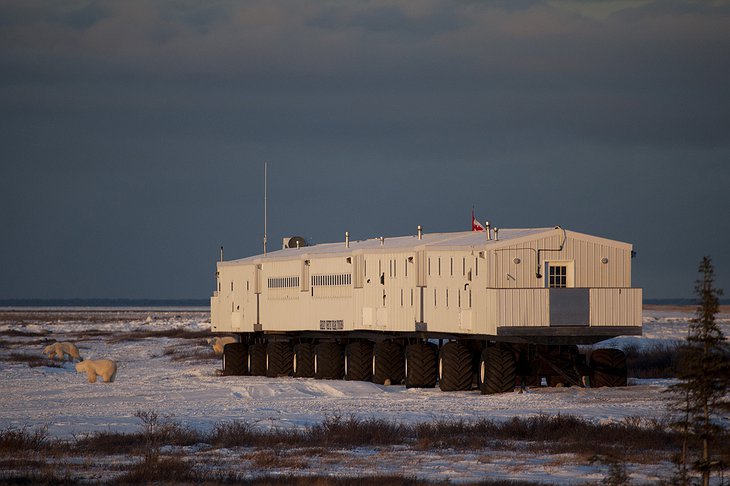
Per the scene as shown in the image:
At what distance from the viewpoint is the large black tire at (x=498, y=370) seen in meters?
33.8

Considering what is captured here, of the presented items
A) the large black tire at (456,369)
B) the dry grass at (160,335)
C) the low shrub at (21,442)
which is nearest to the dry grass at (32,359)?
the dry grass at (160,335)

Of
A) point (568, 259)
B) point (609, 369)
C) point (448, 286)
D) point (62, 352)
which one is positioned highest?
point (568, 259)

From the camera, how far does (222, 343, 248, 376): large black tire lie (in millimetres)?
48209

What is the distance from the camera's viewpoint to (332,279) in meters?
43.8

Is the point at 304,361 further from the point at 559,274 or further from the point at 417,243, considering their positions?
the point at 559,274

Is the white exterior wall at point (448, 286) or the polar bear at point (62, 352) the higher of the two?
the white exterior wall at point (448, 286)

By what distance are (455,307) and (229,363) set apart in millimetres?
14536

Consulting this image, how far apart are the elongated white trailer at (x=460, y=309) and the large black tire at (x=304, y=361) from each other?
3cm

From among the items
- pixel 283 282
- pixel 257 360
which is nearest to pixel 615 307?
pixel 283 282

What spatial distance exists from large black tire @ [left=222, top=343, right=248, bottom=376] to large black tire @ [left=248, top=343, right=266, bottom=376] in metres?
0.37

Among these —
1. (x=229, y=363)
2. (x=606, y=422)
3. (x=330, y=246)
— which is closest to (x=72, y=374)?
(x=229, y=363)

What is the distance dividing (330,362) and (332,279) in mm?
2671

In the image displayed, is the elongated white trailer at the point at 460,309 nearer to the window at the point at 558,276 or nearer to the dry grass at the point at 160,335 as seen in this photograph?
the window at the point at 558,276

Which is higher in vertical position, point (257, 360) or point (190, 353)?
point (257, 360)
